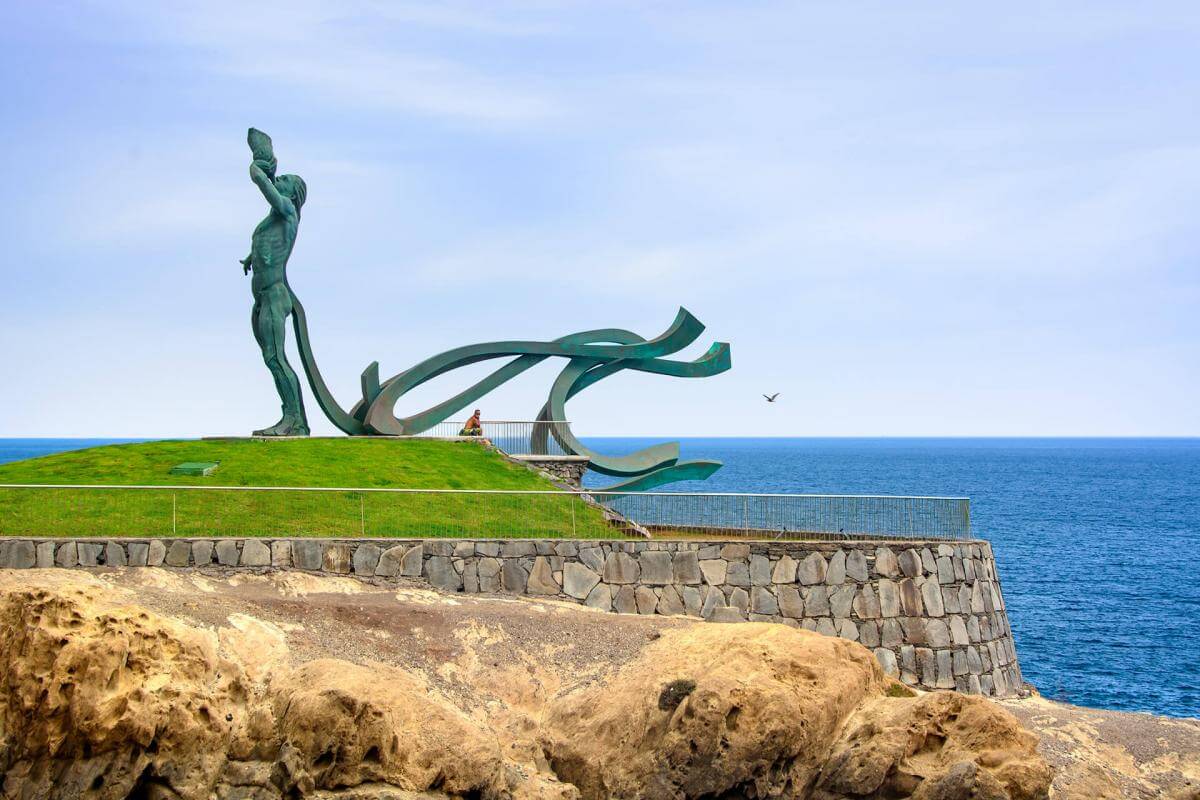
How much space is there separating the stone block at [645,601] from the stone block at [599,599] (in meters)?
0.48

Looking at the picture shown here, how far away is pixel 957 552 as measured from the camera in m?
23.8

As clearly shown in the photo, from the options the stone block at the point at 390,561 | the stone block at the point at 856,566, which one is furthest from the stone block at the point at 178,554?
the stone block at the point at 856,566

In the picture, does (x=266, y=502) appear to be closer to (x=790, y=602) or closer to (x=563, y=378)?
(x=790, y=602)

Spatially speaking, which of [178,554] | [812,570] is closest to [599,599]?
[812,570]

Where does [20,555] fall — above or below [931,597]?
above

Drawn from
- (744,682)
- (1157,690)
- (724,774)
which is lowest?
(1157,690)

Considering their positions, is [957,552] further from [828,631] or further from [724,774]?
[724,774]

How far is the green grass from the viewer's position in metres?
22.7

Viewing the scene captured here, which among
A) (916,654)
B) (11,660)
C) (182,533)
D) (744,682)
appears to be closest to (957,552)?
(916,654)

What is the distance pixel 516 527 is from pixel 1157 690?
1657cm

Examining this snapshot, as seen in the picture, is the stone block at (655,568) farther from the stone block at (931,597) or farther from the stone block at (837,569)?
the stone block at (931,597)

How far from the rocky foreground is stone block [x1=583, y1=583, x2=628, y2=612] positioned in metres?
4.12

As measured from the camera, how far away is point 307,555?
2178cm

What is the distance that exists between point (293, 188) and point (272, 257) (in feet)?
6.02
